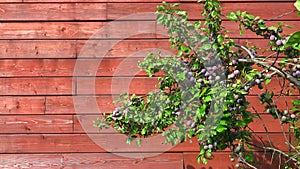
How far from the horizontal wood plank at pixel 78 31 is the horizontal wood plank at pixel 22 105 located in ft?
1.29

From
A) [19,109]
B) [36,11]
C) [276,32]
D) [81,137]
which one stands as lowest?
[81,137]

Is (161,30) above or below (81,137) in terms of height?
above

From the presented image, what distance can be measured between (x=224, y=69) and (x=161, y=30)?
2.88 feet

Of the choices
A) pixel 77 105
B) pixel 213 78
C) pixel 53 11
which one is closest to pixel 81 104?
pixel 77 105

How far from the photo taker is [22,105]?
2.81 meters

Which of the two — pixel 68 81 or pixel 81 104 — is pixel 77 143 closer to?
pixel 81 104

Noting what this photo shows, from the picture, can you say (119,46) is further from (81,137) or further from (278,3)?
(278,3)

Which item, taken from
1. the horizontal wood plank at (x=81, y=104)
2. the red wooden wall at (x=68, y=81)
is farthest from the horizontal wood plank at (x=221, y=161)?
the horizontal wood plank at (x=81, y=104)

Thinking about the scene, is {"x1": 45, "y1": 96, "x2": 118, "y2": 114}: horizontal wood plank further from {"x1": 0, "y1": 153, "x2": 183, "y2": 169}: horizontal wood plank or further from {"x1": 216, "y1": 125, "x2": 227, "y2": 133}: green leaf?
{"x1": 216, "y1": 125, "x2": 227, "y2": 133}: green leaf

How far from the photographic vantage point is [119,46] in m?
2.86

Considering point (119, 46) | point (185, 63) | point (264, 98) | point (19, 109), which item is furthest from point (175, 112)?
point (19, 109)

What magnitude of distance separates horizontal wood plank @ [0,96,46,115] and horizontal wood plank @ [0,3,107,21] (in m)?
0.51

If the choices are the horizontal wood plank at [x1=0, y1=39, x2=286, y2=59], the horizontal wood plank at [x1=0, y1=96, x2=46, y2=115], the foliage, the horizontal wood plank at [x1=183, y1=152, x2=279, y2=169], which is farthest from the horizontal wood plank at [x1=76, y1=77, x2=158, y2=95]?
the foliage

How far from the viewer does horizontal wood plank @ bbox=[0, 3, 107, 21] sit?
2.87 m
